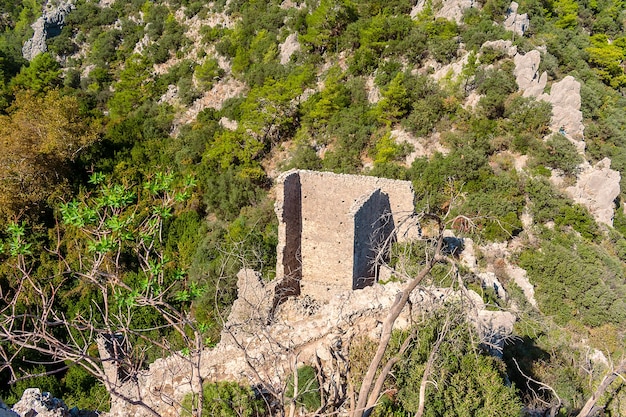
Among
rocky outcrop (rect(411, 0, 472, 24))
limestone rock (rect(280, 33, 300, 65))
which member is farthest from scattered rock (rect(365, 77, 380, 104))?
limestone rock (rect(280, 33, 300, 65))

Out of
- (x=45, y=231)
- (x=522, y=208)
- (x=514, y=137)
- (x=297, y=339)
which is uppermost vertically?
(x=297, y=339)

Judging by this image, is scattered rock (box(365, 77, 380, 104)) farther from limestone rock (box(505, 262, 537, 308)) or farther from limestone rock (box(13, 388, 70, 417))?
limestone rock (box(13, 388, 70, 417))

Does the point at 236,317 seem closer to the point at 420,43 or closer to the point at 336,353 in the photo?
the point at 336,353

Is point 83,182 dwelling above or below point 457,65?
below

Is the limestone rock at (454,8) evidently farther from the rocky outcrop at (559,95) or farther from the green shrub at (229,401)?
the green shrub at (229,401)

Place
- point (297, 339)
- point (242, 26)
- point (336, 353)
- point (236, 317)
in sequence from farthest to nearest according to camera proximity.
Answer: point (242, 26) < point (236, 317) < point (297, 339) < point (336, 353)

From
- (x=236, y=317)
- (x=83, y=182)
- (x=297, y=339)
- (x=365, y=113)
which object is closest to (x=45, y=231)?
(x=83, y=182)

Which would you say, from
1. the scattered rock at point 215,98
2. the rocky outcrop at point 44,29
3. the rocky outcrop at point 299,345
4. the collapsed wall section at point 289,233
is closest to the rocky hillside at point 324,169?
the rocky outcrop at point 299,345
